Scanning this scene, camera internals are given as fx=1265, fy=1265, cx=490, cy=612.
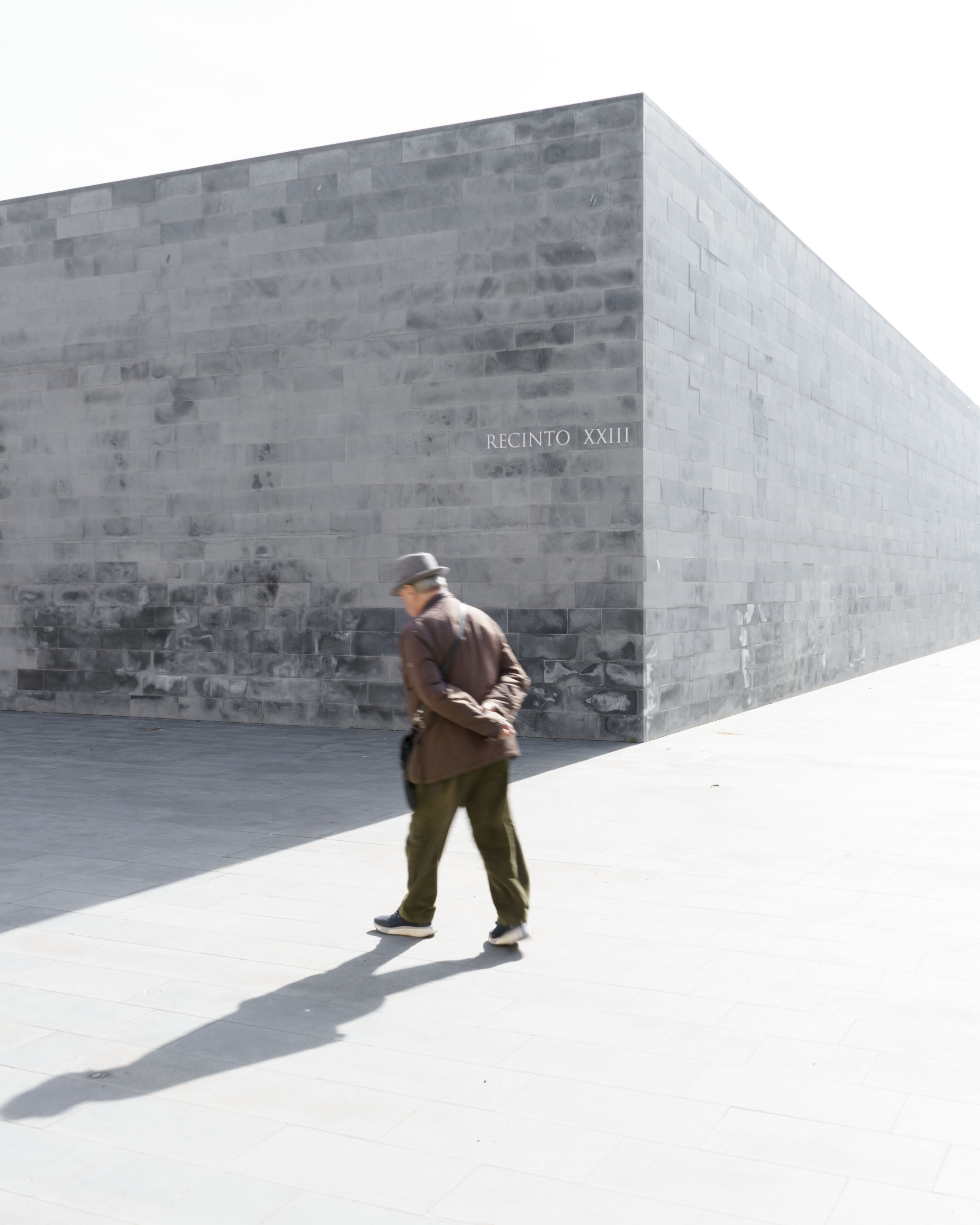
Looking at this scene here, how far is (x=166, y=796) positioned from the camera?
29.4 ft

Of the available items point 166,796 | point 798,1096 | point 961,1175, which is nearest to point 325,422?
point 166,796

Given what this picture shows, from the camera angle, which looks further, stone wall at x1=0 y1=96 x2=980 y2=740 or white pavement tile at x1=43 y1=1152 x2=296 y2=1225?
stone wall at x1=0 y1=96 x2=980 y2=740

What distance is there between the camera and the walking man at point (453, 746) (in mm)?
5242

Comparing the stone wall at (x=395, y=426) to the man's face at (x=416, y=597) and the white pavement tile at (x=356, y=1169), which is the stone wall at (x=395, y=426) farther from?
the white pavement tile at (x=356, y=1169)

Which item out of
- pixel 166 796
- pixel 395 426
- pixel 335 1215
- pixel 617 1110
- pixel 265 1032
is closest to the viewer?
pixel 335 1215

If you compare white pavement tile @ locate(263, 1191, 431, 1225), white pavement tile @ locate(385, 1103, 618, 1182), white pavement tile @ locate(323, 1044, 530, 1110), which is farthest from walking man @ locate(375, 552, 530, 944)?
white pavement tile @ locate(263, 1191, 431, 1225)

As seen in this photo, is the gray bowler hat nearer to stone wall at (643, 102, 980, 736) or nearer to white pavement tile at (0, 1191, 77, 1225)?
white pavement tile at (0, 1191, 77, 1225)

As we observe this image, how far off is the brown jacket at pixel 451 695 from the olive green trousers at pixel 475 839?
0.08 meters

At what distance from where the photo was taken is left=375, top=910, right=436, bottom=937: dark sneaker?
5.43 meters

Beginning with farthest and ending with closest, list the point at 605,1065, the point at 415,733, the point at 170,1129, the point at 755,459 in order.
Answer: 1. the point at 755,459
2. the point at 415,733
3. the point at 605,1065
4. the point at 170,1129

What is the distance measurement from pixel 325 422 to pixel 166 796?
4.89 m

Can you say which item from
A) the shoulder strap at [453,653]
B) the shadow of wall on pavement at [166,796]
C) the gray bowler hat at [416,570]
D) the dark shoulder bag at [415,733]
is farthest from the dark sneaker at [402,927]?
the shadow of wall on pavement at [166,796]

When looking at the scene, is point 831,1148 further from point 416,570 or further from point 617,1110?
point 416,570

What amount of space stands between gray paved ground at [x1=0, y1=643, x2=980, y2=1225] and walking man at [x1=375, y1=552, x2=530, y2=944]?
0.24 metres
